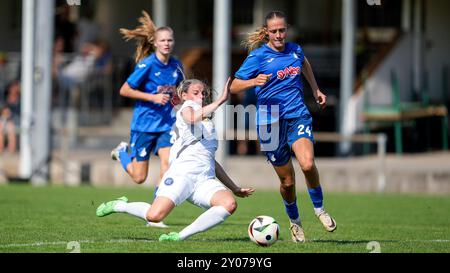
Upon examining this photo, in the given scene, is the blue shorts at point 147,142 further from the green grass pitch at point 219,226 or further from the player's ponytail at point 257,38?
the player's ponytail at point 257,38

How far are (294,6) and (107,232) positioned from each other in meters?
18.4

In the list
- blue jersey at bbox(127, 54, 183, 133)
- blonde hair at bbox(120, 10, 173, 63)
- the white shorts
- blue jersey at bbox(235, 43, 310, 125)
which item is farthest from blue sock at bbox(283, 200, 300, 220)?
blonde hair at bbox(120, 10, 173, 63)

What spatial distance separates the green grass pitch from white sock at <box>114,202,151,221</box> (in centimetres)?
25

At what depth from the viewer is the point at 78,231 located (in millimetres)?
11078

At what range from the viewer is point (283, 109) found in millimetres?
10578

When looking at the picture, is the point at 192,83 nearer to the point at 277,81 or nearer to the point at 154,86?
the point at 277,81

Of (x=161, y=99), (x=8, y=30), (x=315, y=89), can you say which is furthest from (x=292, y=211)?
(x=8, y=30)

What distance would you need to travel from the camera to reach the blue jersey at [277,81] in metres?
10.5

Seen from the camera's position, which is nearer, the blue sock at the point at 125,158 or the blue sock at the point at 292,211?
the blue sock at the point at 292,211

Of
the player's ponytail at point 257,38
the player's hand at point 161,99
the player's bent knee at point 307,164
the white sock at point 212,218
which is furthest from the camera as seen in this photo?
the player's hand at point 161,99

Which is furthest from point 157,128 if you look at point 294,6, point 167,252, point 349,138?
point 294,6

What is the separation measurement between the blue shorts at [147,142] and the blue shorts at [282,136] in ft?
7.86

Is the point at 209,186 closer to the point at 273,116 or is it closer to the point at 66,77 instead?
the point at 273,116

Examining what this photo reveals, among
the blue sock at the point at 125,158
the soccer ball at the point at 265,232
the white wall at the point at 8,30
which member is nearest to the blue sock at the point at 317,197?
the soccer ball at the point at 265,232
